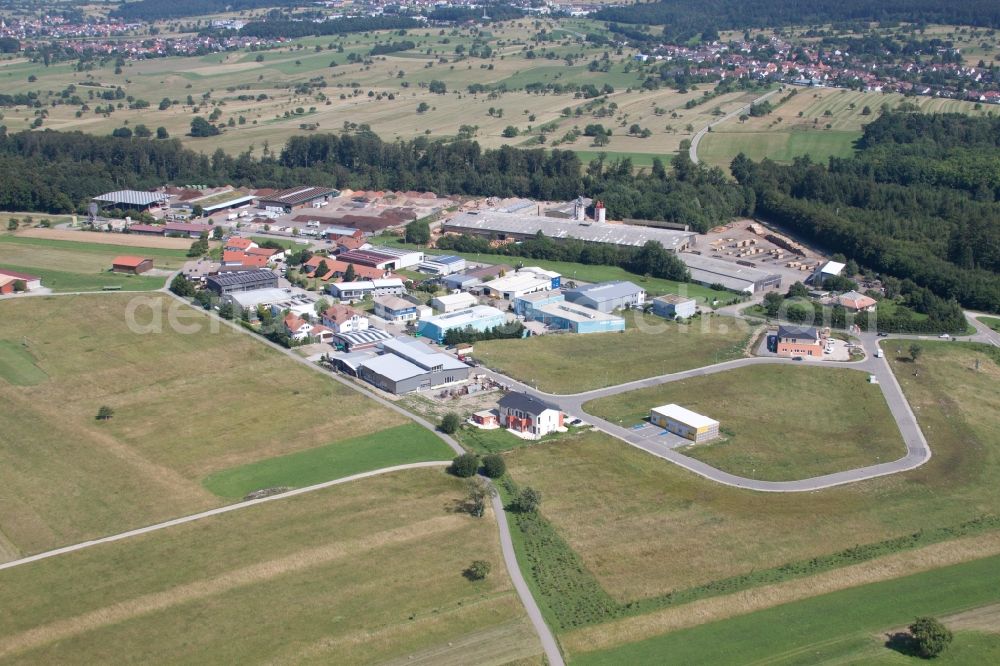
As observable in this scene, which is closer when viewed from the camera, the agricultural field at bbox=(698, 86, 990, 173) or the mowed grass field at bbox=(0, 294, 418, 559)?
the mowed grass field at bbox=(0, 294, 418, 559)

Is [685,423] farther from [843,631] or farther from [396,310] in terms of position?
[396,310]

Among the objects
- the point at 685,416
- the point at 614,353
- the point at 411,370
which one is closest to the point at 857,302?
the point at 614,353

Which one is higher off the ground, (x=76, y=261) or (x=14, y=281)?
(x=14, y=281)

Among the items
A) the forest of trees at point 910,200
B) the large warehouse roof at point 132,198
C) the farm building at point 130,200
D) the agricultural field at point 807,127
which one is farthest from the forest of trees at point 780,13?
the farm building at point 130,200

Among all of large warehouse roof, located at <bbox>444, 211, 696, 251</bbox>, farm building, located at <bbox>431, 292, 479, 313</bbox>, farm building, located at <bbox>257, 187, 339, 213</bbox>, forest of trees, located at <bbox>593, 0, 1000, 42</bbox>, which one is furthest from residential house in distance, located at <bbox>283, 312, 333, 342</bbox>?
forest of trees, located at <bbox>593, 0, 1000, 42</bbox>

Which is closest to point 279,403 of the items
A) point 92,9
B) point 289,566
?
point 289,566

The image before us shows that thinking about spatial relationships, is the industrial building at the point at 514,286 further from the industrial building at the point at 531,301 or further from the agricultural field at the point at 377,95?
the agricultural field at the point at 377,95

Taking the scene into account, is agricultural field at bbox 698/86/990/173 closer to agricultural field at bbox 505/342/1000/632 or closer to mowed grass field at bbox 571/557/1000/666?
agricultural field at bbox 505/342/1000/632

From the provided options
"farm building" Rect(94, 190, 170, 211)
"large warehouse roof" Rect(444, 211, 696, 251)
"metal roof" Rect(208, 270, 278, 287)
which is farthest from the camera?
"farm building" Rect(94, 190, 170, 211)
